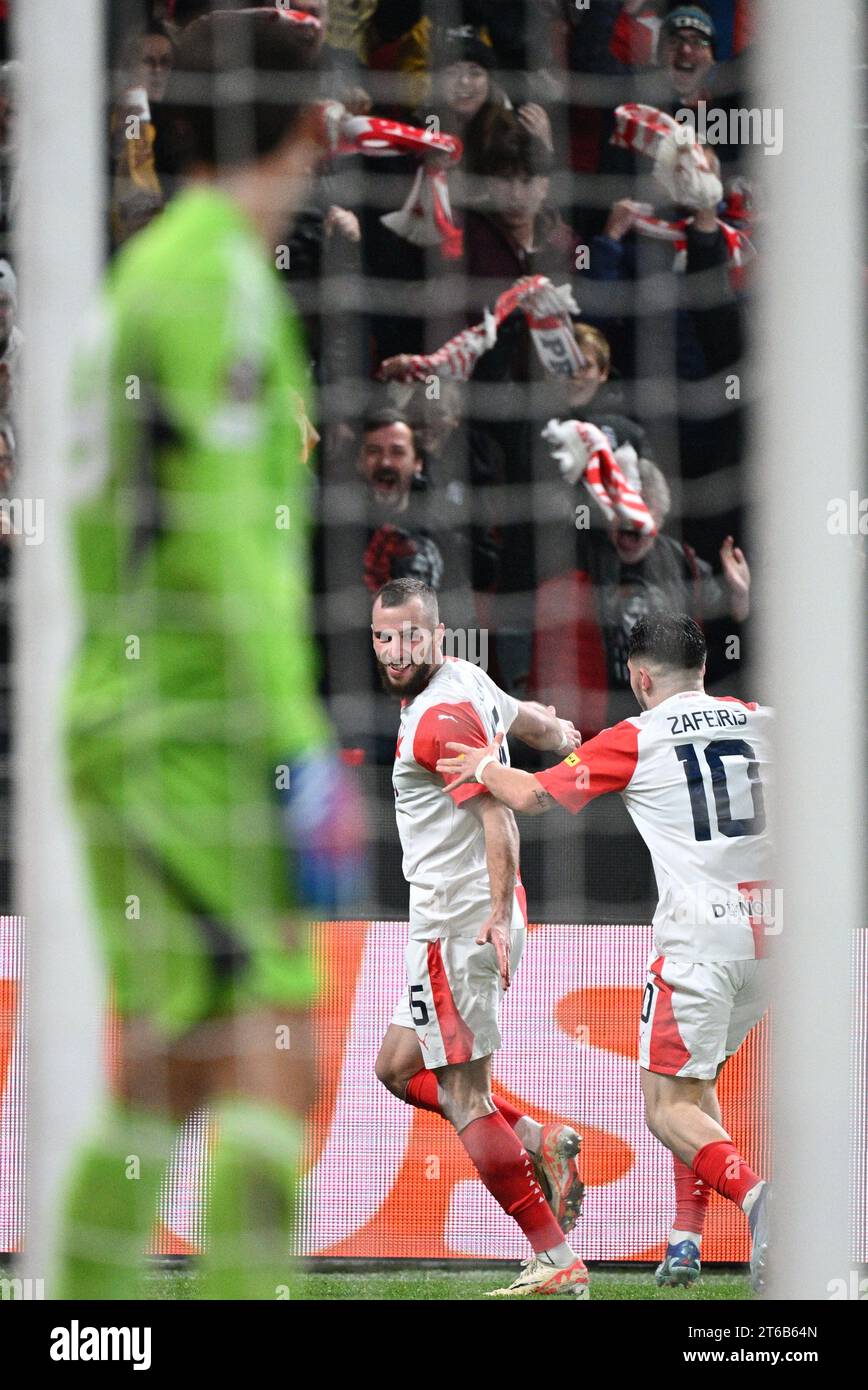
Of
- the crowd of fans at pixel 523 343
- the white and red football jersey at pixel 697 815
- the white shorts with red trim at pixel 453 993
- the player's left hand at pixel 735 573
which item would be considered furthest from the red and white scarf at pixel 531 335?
the white shorts with red trim at pixel 453 993

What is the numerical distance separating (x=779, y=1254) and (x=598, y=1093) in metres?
2.08

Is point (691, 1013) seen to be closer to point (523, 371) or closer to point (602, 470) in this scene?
point (602, 470)

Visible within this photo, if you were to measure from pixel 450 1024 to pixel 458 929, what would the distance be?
21 cm

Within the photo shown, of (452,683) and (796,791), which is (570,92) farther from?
(796,791)

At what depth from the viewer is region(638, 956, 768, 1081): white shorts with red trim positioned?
3.84 m

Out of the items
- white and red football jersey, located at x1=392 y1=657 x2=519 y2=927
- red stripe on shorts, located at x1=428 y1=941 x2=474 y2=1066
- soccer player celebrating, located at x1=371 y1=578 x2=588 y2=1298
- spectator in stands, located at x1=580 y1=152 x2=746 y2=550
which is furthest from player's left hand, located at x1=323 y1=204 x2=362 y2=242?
red stripe on shorts, located at x1=428 y1=941 x2=474 y2=1066

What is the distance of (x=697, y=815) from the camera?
12.6 feet

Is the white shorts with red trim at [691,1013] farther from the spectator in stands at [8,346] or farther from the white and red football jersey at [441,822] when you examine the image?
the spectator in stands at [8,346]

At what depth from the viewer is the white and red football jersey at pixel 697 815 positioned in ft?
12.6

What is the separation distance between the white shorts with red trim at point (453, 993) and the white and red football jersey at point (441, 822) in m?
0.04

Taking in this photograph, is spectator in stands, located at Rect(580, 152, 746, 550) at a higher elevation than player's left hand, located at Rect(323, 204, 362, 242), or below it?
below

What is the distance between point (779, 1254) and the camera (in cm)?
210

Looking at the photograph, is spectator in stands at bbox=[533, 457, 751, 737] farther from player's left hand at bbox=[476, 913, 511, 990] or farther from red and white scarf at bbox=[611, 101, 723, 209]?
player's left hand at bbox=[476, 913, 511, 990]
